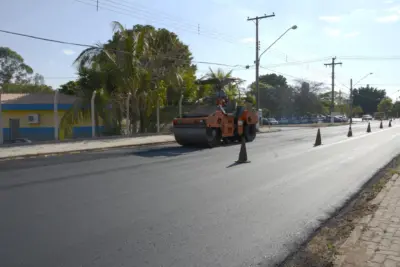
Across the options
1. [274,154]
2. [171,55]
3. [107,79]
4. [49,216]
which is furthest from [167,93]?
[49,216]

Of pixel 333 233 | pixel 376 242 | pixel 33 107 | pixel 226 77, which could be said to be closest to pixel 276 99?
pixel 226 77

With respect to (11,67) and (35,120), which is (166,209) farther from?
(11,67)

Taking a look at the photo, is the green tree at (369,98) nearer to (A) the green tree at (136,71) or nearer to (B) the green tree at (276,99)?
(B) the green tree at (276,99)

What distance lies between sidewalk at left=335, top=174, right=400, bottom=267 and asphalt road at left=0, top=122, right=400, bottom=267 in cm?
67

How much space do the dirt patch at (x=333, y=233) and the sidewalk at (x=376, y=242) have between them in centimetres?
11

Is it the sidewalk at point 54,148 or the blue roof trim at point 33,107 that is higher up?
the blue roof trim at point 33,107

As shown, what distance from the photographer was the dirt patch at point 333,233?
4301 mm

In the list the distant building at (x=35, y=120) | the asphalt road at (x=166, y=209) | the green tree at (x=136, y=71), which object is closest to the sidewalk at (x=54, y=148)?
the asphalt road at (x=166, y=209)

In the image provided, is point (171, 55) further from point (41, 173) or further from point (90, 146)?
point (41, 173)

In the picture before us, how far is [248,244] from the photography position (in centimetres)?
479

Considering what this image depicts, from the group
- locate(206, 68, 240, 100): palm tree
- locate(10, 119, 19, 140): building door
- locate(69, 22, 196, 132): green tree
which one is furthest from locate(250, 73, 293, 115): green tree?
locate(10, 119, 19, 140): building door

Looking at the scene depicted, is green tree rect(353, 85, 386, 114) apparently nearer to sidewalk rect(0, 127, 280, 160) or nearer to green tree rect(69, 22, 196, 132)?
green tree rect(69, 22, 196, 132)

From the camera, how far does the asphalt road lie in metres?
4.47

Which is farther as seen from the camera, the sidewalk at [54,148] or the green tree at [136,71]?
the green tree at [136,71]
